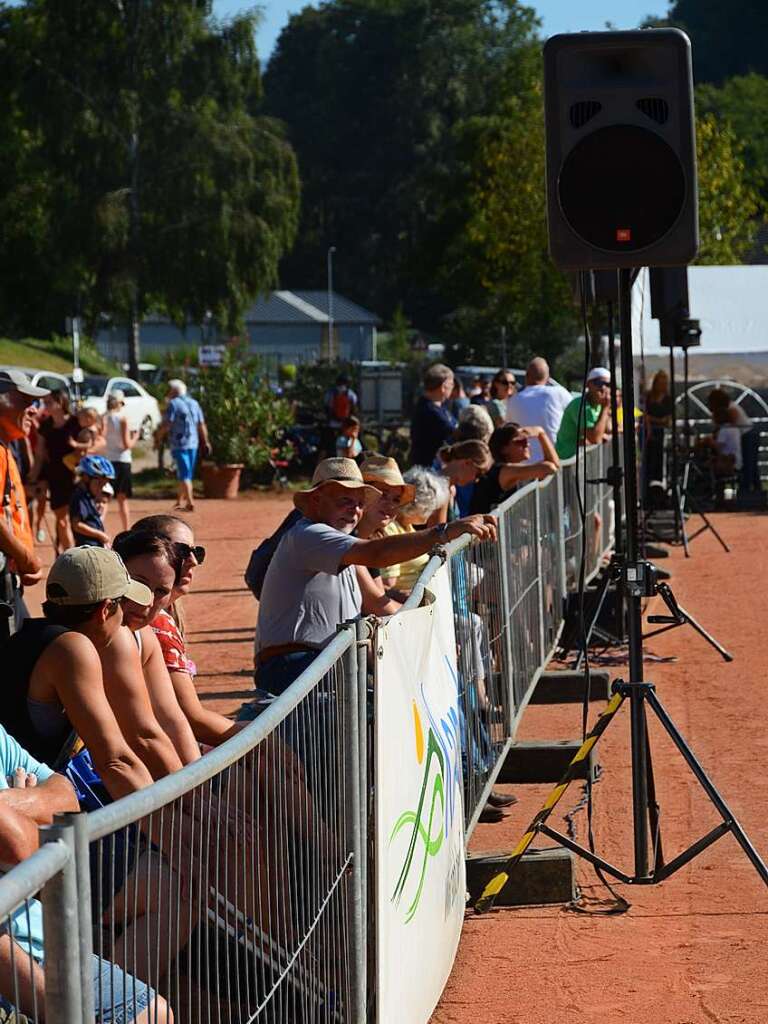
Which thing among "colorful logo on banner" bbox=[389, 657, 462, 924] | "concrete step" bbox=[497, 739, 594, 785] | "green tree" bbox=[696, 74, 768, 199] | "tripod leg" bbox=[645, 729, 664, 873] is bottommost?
"concrete step" bbox=[497, 739, 594, 785]

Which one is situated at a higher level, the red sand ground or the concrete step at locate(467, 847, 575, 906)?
the concrete step at locate(467, 847, 575, 906)

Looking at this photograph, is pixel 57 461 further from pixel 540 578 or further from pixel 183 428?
pixel 540 578

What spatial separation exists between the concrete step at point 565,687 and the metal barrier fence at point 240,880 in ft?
19.9

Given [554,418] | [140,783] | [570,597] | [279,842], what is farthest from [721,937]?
[554,418]

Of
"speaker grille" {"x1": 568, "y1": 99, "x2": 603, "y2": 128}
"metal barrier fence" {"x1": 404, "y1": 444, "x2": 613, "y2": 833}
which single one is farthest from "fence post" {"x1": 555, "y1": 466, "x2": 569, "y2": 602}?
"speaker grille" {"x1": 568, "y1": 99, "x2": 603, "y2": 128}

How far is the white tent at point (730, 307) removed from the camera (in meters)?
24.0

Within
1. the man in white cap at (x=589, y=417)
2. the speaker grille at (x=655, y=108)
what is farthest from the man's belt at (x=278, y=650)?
the man in white cap at (x=589, y=417)

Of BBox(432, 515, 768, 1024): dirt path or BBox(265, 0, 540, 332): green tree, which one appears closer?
BBox(432, 515, 768, 1024): dirt path

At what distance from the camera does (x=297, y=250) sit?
101750 mm

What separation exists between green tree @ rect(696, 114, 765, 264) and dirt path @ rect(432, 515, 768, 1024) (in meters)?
30.6

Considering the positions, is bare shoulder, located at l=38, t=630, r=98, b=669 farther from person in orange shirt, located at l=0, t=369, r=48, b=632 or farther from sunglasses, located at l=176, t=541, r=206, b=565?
person in orange shirt, located at l=0, t=369, r=48, b=632

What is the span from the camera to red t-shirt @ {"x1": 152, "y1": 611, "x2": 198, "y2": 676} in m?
5.80

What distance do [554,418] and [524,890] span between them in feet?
28.8

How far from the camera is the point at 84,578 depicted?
4.71m
